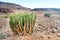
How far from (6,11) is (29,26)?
52.7m

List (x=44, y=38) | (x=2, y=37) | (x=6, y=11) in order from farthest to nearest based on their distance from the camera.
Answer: (x=6, y=11), (x=2, y=37), (x=44, y=38)

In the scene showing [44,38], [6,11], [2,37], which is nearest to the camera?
[44,38]

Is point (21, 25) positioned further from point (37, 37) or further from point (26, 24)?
point (37, 37)

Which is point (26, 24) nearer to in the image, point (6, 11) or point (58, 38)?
point (58, 38)

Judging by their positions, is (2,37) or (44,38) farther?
(2,37)

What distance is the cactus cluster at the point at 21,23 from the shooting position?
11820 millimetres

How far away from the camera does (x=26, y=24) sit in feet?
39.7

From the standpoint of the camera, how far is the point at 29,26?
40.3ft

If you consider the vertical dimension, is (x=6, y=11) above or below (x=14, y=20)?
below

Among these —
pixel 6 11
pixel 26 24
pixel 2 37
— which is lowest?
pixel 6 11

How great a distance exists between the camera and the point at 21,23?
1191cm

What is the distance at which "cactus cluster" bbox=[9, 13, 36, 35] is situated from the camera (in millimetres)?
11820

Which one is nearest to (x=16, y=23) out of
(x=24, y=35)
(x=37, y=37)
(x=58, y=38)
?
(x=24, y=35)

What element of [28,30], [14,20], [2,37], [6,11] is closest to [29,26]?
[28,30]
